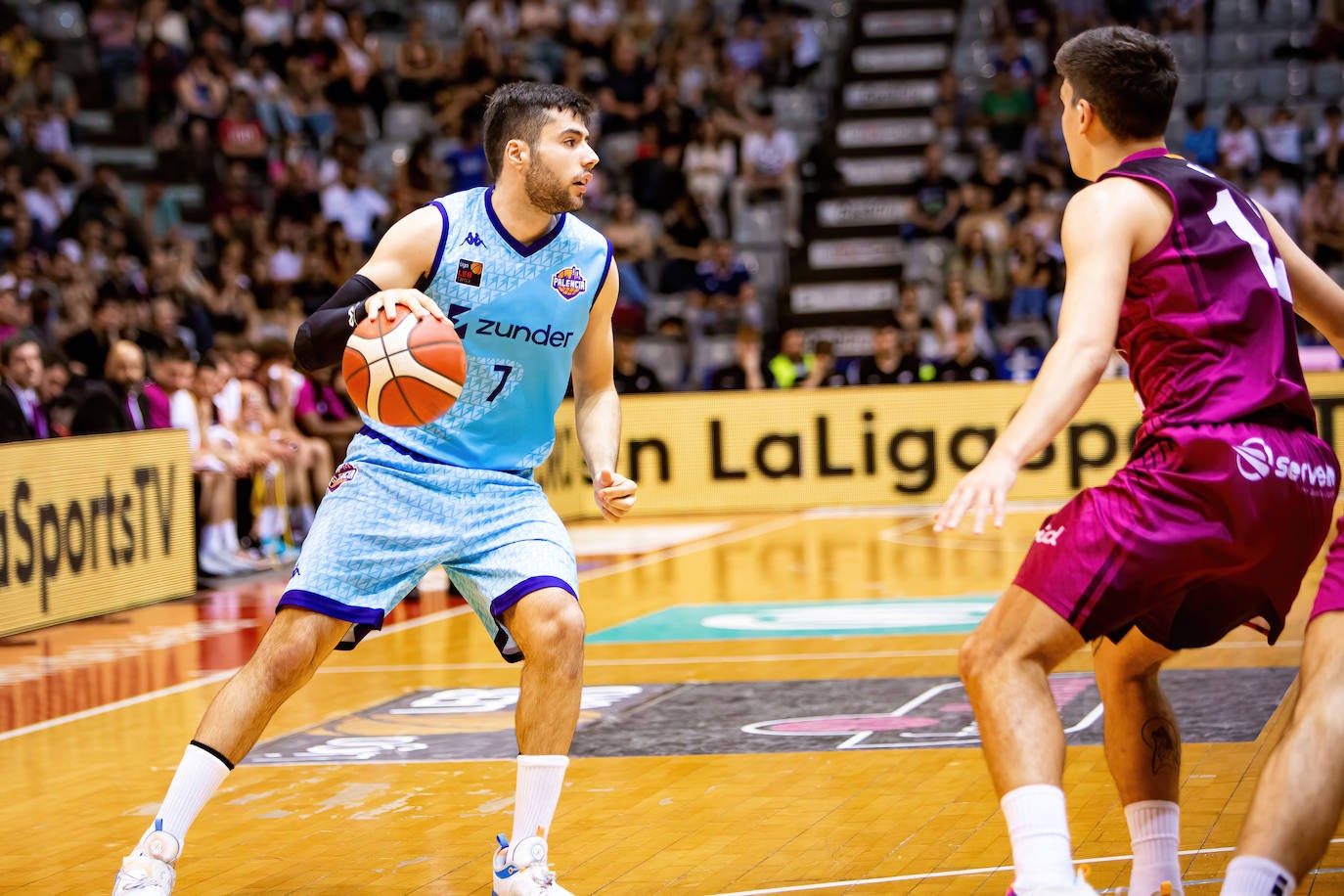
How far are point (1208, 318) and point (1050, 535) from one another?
1.71 feet

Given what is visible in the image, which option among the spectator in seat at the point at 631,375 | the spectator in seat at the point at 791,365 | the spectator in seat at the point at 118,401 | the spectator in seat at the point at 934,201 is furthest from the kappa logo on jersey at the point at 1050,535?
the spectator in seat at the point at 934,201

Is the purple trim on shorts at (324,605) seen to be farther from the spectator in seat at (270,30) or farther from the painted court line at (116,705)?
the spectator in seat at (270,30)

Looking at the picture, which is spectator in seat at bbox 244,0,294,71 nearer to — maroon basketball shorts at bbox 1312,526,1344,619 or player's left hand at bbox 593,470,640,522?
player's left hand at bbox 593,470,640,522

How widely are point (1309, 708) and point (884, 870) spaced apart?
1.63m

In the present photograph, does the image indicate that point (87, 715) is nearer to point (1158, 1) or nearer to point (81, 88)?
point (81, 88)

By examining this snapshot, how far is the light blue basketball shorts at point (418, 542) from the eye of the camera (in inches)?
171

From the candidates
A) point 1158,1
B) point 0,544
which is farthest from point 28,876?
point 1158,1

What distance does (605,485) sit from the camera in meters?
4.59

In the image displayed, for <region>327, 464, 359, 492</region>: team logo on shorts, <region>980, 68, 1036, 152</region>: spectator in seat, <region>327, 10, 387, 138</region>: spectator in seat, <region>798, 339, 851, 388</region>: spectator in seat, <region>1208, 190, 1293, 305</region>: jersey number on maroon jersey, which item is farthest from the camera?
<region>327, 10, 387, 138</region>: spectator in seat

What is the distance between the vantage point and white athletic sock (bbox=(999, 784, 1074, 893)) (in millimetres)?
3115

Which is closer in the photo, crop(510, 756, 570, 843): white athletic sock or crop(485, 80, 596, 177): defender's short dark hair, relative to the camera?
crop(510, 756, 570, 843): white athletic sock

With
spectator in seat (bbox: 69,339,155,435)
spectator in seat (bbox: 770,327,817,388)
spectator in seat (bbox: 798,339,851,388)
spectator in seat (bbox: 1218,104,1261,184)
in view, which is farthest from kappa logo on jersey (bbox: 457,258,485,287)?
spectator in seat (bbox: 1218,104,1261,184)

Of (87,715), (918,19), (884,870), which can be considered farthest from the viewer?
(918,19)

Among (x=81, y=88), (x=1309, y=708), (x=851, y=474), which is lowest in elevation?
(x=851, y=474)
